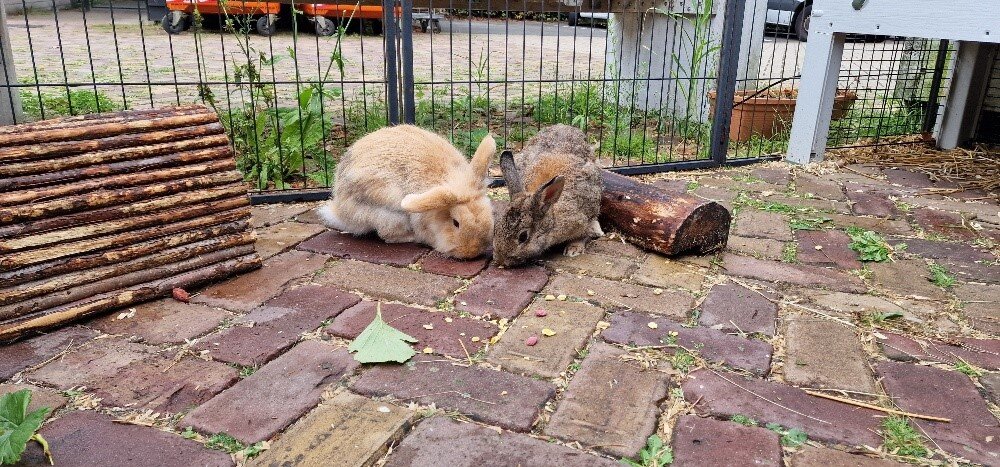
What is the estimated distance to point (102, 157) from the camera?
3.03 metres

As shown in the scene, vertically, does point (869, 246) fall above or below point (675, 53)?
below

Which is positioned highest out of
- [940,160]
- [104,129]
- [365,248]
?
[104,129]

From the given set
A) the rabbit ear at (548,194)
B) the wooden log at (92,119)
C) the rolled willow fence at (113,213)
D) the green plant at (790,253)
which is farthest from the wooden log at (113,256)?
the green plant at (790,253)

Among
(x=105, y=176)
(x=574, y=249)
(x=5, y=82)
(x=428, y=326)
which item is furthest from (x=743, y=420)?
(x=5, y=82)

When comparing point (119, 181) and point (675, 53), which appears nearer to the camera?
point (119, 181)

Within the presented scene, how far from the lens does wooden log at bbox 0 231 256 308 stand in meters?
2.67

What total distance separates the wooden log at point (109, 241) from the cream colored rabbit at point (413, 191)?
0.63 metres

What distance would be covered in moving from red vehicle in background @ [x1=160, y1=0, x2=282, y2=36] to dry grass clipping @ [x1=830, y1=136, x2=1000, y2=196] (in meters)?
4.73

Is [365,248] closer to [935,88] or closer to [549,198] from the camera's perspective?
[549,198]

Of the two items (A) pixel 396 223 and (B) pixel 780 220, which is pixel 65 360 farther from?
(B) pixel 780 220

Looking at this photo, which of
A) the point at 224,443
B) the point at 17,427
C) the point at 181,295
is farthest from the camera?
the point at 181,295

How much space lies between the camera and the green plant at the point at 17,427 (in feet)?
6.20

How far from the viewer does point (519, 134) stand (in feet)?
21.0

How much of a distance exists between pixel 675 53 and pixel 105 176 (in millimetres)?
5686
